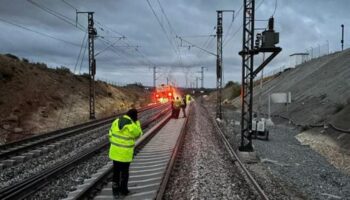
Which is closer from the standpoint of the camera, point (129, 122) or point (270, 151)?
point (129, 122)

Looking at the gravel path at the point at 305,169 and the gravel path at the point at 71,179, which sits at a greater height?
the gravel path at the point at 71,179

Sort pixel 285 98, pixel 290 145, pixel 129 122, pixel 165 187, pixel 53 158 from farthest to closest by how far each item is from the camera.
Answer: pixel 285 98
pixel 290 145
pixel 53 158
pixel 165 187
pixel 129 122

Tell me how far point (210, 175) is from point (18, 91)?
104ft

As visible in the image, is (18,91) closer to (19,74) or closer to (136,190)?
(19,74)

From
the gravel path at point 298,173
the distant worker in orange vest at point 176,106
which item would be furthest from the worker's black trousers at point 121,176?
the distant worker in orange vest at point 176,106

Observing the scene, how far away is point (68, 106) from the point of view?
46625 millimetres

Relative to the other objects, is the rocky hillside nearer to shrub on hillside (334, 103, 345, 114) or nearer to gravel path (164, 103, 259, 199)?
shrub on hillside (334, 103, 345, 114)

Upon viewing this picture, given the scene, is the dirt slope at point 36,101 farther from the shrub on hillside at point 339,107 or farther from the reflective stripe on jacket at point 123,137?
the shrub on hillside at point 339,107

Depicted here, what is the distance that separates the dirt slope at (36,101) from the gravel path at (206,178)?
13.5 m

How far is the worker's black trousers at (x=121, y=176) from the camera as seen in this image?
1037 cm

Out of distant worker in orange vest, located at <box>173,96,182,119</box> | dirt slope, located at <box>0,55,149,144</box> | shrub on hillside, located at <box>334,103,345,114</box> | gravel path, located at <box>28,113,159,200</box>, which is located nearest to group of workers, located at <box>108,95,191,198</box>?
gravel path, located at <box>28,113,159,200</box>

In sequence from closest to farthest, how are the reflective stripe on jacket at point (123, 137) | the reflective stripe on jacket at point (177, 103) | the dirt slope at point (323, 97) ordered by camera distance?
the reflective stripe on jacket at point (123, 137) < the dirt slope at point (323, 97) < the reflective stripe on jacket at point (177, 103)

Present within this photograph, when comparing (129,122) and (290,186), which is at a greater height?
(129,122)

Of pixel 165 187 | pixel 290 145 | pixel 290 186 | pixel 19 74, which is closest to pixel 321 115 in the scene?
pixel 290 145
